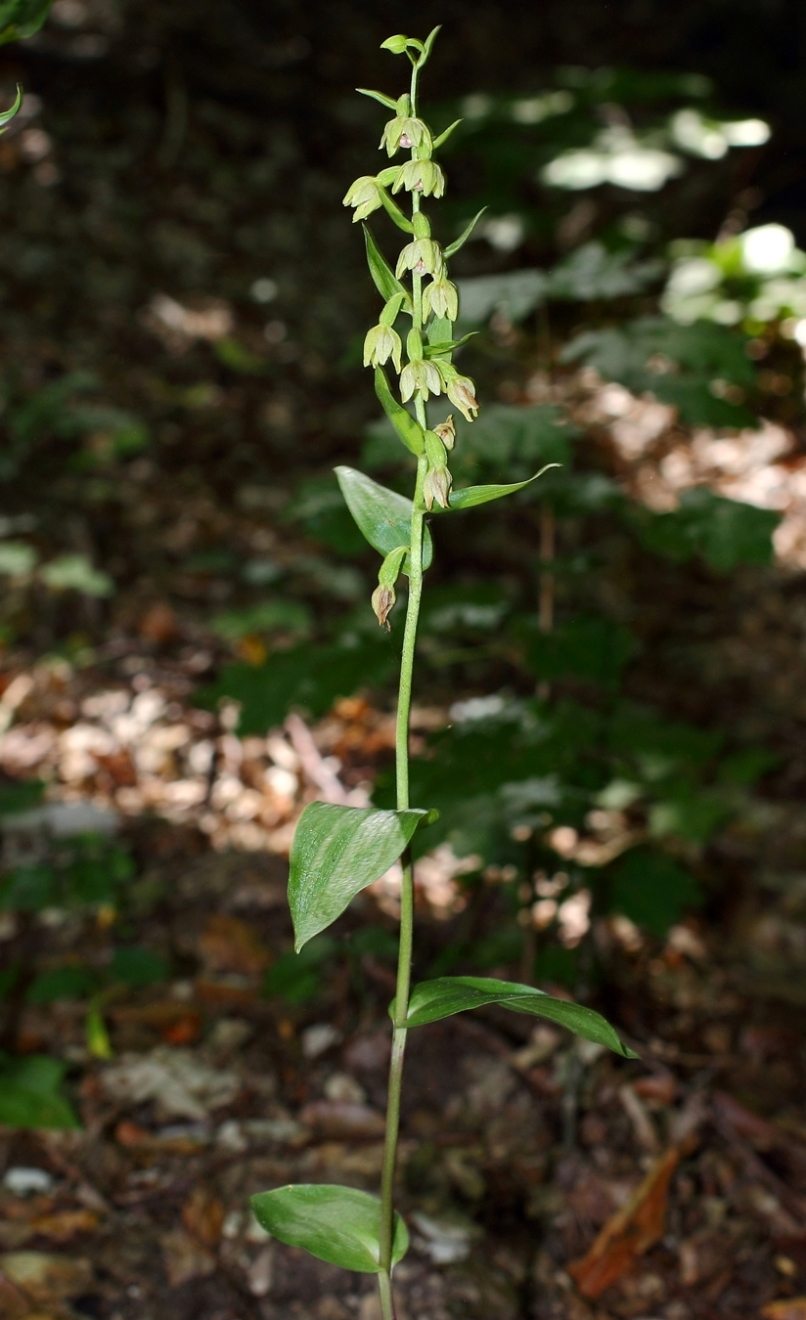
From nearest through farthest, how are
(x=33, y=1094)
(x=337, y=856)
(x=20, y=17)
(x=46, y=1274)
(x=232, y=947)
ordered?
(x=337, y=856), (x=20, y=17), (x=46, y=1274), (x=33, y=1094), (x=232, y=947)

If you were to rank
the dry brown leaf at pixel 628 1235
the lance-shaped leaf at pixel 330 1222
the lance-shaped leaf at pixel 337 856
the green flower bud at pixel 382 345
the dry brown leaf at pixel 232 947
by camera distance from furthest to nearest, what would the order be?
the dry brown leaf at pixel 232 947
the dry brown leaf at pixel 628 1235
the lance-shaped leaf at pixel 330 1222
the green flower bud at pixel 382 345
the lance-shaped leaf at pixel 337 856

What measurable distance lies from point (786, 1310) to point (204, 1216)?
42.2 inches

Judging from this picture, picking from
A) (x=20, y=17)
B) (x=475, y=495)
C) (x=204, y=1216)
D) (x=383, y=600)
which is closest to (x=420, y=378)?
(x=475, y=495)

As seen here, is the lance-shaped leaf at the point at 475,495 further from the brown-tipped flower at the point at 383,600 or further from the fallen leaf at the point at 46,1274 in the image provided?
the fallen leaf at the point at 46,1274

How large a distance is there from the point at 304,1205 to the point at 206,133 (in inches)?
283

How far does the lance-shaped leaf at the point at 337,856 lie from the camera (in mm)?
1052

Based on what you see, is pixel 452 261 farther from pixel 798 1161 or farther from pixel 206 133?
pixel 798 1161

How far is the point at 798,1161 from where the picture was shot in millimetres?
2135

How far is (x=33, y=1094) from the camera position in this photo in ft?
6.81

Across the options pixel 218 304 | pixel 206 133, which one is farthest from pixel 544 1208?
pixel 206 133

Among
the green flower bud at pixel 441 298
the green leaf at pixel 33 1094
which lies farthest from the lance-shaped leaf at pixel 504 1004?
the green leaf at pixel 33 1094

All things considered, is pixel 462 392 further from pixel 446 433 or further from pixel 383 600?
pixel 383 600

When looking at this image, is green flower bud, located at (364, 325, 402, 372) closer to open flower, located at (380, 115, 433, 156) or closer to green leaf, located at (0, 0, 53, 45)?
open flower, located at (380, 115, 433, 156)

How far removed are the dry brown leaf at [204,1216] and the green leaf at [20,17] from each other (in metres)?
1.93
